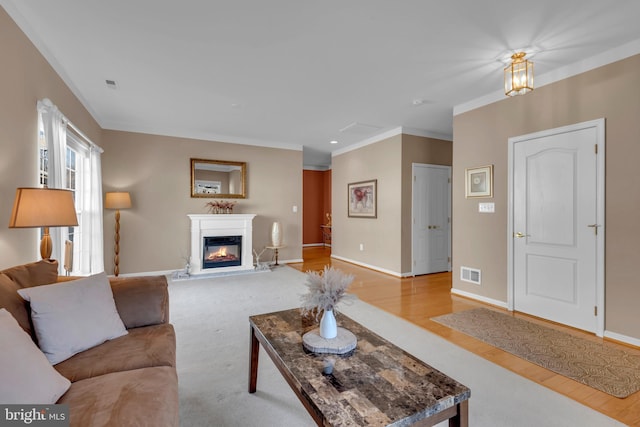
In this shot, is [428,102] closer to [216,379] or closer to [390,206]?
[390,206]

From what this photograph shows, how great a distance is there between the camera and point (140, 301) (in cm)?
184

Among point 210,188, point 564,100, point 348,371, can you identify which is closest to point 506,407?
point 348,371

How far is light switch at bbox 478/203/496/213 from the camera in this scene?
11.7ft

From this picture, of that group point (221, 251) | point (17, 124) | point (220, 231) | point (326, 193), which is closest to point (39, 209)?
point (17, 124)

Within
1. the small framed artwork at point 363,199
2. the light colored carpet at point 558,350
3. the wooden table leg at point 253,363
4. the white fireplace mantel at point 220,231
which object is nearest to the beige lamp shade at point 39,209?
the wooden table leg at point 253,363

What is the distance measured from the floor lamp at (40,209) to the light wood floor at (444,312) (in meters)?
2.54

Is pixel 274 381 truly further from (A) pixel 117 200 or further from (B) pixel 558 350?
(A) pixel 117 200

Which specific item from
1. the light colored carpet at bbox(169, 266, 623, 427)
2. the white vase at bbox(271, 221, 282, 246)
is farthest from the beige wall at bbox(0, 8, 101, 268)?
the white vase at bbox(271, 221, 282, 246)

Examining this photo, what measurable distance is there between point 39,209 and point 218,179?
3.87m

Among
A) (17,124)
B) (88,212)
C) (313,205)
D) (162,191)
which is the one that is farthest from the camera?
(313,205)

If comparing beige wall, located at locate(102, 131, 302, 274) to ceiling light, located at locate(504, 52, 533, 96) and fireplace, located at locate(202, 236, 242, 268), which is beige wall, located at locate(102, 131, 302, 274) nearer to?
fireplace, located at locate(202, 236, 242, 268)

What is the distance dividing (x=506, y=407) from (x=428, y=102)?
133 inches

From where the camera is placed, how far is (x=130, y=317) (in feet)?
5.88

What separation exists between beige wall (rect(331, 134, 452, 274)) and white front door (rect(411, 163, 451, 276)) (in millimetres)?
144
